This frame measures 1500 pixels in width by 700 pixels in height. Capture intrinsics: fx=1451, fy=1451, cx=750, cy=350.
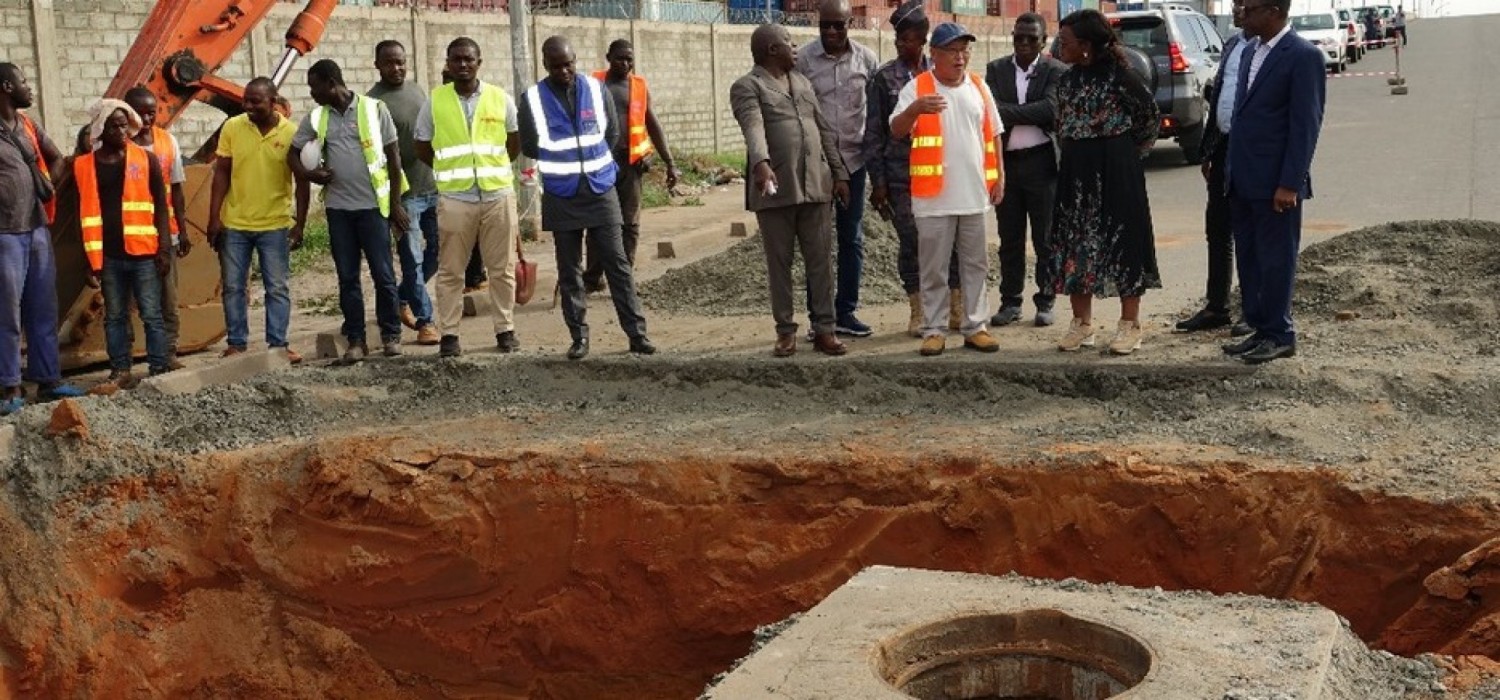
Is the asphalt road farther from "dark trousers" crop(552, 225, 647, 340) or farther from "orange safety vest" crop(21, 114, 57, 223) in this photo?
"orange safety vest" crop(21, 114, 57, 223)

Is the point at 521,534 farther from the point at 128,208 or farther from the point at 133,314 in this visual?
the point at 133,314

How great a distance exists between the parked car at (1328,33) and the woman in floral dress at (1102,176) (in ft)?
91.3

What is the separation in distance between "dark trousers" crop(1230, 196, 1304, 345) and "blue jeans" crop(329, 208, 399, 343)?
4565 mm

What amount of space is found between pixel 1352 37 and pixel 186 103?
112ft

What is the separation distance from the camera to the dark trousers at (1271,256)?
662 centimetres

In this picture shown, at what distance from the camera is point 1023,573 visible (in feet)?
19.4

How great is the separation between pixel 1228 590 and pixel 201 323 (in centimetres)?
672

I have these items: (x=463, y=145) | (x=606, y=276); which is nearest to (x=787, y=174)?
(x=606, y=276)

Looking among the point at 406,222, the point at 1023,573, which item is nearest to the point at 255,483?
the point at 406,222

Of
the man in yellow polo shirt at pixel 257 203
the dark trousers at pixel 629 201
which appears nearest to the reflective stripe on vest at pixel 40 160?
the man in yellow polo shirt at pixel 257 203

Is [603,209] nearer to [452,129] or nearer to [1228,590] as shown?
[452,129]

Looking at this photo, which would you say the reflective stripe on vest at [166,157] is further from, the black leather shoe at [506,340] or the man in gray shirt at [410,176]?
the black leather shoe at [506,340]

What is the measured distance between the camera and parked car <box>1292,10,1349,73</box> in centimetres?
3241

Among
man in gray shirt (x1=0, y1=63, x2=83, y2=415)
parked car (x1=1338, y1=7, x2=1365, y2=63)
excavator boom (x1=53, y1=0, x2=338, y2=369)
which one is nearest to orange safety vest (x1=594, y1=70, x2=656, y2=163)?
excavator boom (x1=53, y1=0, x2=338, y2=369)
